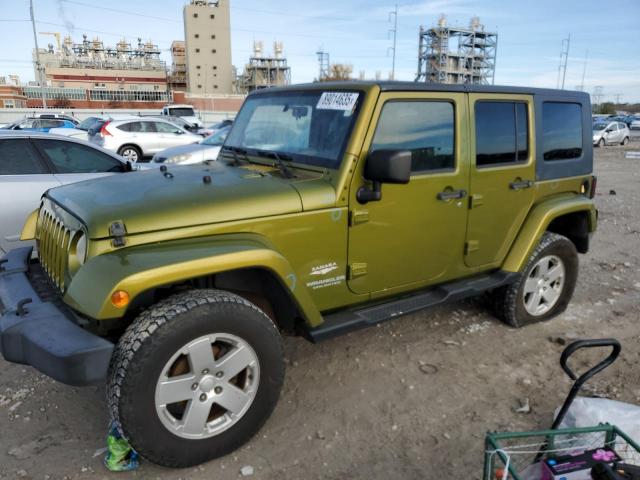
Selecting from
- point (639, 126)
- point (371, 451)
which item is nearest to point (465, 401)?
point (371, 451)

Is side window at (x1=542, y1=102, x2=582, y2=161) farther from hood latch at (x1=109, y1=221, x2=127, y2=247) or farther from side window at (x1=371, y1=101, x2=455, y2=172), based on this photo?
hood latch at (x1=109, y1=221, x2=127, y2=247)

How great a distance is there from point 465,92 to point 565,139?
4.39 feet

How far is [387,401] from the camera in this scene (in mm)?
3330

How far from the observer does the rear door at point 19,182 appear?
5211 mm

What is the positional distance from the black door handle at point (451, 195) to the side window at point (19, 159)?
14.4ft

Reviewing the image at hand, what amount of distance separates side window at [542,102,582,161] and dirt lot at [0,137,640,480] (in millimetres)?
1512

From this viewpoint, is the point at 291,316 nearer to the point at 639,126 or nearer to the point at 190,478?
the point at 190,478

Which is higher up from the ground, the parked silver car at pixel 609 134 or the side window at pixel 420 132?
the side window at pixel 420 132

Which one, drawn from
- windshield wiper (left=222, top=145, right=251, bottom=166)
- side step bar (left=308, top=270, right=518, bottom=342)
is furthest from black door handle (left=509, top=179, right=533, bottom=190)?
windshield wiper (left=222, top=145, right=251, bottom=166)

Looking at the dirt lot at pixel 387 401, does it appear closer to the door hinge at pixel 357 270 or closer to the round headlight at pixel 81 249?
the door hinge at pixel 357 270

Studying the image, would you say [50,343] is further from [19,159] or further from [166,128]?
[166,128]

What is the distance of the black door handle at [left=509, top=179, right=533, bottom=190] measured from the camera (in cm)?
396

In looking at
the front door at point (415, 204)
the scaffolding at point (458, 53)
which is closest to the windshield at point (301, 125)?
the front door at point (415, 204)

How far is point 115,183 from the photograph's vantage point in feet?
10.5
